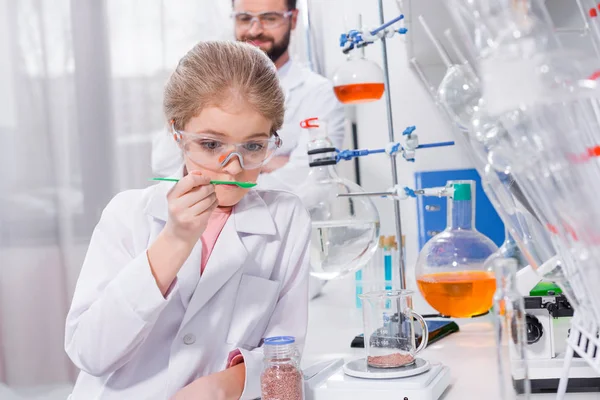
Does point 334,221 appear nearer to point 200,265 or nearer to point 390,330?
point 200,265

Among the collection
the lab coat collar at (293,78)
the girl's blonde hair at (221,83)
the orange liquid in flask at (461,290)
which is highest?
the lab coat collar at (293,78)

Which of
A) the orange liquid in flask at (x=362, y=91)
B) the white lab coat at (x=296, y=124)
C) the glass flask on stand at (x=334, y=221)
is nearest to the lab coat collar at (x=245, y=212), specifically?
the glass flask on stand at (x=334, y=221)

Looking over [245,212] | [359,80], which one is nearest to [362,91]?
[359,80]

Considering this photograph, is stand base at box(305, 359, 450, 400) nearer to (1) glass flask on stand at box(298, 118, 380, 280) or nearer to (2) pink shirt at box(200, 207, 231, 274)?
(2) pink shirt at box(200, 207, 231, 274)

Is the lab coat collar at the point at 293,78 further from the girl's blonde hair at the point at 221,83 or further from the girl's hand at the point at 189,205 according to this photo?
the girl's hand at the point at 189,205

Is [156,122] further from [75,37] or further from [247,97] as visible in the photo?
[247,97]

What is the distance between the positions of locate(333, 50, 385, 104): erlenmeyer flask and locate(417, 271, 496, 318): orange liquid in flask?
690 mm

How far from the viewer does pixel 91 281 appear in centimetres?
120

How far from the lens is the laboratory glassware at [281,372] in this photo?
3.10 ft

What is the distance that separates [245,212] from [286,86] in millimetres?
1536

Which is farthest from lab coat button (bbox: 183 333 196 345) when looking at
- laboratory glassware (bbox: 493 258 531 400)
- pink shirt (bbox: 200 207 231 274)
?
laboratory glassware (bbox: 493 258 531 400)

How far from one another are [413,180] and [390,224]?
237mm

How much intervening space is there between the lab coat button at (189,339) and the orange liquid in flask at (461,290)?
456 mm

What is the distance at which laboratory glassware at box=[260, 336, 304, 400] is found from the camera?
0.95 m
